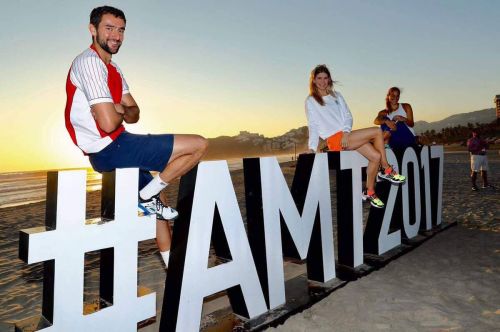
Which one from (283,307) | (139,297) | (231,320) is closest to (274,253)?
(283,307)

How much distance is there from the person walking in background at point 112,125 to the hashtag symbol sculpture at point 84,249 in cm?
14

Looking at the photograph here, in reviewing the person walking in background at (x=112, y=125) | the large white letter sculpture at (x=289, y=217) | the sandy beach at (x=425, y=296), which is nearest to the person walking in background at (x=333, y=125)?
the large white letter sculpture at (x=289, y=217)

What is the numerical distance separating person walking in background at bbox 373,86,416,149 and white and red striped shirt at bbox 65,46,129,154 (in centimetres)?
468

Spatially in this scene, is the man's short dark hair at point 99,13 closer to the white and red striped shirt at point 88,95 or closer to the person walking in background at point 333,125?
the white and red striped shirt at point 88,95

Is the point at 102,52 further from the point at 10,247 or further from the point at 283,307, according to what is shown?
the point at 10,247

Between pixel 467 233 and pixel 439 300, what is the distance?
119 inches

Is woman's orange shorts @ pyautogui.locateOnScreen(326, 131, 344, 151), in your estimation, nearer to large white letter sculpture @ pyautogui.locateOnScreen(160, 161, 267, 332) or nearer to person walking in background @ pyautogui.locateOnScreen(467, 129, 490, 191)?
large white letter sculpture @ pyautogui.locateOnScreen(160, 161, 267, 332)

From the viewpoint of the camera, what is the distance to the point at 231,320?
9.36 ft

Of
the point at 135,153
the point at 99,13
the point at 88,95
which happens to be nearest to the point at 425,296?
the point at 135,153

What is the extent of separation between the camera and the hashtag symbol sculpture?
72.7 inches

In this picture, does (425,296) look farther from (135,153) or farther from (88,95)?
(88,95)

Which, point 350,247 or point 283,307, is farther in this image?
point 350,247

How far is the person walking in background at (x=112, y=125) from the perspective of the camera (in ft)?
6.38

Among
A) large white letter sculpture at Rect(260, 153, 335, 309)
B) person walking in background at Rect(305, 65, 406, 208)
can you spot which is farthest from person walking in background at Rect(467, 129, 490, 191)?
large white letter sculpture at Rect(260, 153, 335, 309)
